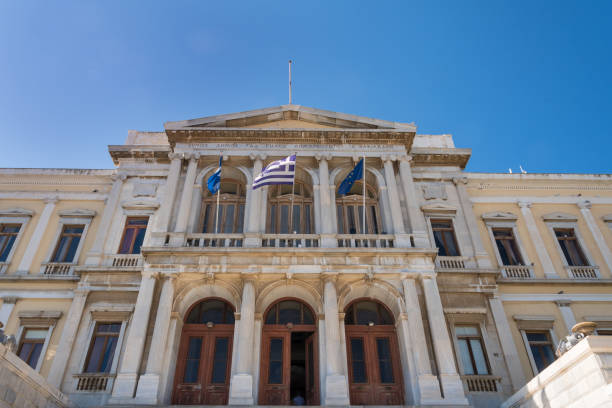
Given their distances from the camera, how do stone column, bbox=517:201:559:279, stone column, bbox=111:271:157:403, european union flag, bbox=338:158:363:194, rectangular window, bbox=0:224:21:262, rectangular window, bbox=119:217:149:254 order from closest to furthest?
1. stone column, bbox=111:271:157:403
2. european union flag, bbox=338:158:363:194
3. rectangular window, bbox=119:217:149:254
4. stone column, bbox=517:201:559:279
5. rectangular window, bbox=0:224:21:262

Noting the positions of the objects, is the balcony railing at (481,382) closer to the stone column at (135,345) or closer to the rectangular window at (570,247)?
the rectangular window at (570,247)

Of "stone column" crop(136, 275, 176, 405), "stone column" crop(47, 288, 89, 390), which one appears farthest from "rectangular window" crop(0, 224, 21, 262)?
"stone column" crop(136, 275, 176, 405)

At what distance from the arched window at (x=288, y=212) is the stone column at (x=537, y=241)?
990 cm

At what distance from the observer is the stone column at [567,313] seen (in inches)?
720

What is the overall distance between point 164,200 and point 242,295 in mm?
5578

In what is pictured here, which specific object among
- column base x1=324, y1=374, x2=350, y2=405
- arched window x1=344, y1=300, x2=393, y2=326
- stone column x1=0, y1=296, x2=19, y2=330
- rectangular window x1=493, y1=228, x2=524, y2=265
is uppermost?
rectangular window x1=493, y1=228, x2=524, y2=265

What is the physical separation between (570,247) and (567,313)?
386 cm

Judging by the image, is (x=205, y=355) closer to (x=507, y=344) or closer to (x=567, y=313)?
(x=507, y=344)

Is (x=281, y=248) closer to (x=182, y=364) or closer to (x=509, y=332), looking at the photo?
(x=182, y=364)

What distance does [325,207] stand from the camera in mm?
19031

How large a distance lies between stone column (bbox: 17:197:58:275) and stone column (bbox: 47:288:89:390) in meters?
3.10

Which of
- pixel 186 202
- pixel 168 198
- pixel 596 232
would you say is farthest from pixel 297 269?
pixel 596 232

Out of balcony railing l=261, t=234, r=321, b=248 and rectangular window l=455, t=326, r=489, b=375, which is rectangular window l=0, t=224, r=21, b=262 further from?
rectangular window l=455, t=326, r=489, b=375

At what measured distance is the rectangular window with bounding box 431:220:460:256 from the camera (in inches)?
791
